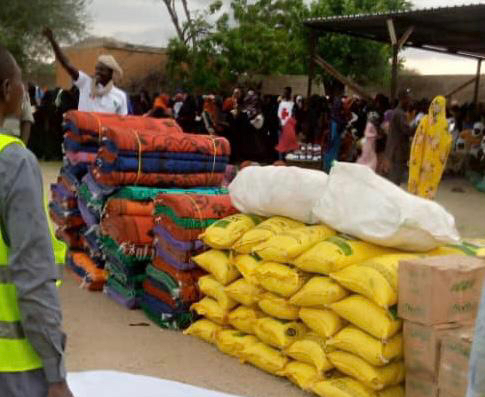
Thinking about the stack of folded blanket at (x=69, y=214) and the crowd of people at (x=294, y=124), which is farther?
the crowd of people at (x=294, y=124)

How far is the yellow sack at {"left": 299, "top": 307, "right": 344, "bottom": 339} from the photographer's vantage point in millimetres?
3688

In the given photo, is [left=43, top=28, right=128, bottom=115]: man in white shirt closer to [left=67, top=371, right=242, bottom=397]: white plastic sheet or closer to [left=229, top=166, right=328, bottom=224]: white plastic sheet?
[left=229, top=166, right=328, bottom=224]: white plastic sheet

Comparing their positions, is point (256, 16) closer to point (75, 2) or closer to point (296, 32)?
point (296, 32)

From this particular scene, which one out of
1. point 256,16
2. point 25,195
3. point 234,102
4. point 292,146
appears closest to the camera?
point 25,195

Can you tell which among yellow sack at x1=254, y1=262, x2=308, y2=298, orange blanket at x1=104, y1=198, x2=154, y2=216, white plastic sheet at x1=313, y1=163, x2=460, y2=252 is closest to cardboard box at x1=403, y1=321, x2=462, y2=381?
→ white plastic sheet at x1=313, y1=163, x2=460, y2=252

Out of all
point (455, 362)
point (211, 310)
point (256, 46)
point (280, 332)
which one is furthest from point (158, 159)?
point (256, 46)

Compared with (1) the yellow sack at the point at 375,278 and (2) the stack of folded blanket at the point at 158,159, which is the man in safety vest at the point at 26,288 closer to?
(1) the yellow sack at the point at 375,278

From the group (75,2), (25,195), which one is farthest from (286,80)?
(25,195)

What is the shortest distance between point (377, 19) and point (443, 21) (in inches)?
49.0

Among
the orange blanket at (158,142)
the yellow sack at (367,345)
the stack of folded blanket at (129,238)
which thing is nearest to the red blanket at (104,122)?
the orange blanket at (158,142)

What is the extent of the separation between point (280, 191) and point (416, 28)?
1066 centimetres

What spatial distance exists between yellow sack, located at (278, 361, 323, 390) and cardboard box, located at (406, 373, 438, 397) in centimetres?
47

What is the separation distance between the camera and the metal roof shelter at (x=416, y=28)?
476 inches

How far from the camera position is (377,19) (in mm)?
12766
